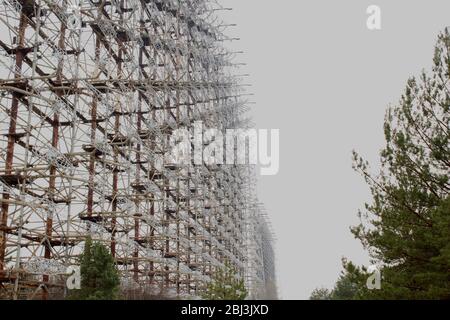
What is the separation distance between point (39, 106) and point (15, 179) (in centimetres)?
354

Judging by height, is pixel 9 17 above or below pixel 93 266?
above

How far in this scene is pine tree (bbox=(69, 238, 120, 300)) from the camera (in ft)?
47.7

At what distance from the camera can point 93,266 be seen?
48.2 feet

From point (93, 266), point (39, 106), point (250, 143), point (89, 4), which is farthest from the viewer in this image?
point (250, 143)

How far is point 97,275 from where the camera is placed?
48.2 ft

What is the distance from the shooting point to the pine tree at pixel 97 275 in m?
14.5

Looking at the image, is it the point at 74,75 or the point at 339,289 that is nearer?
the point at 74,75

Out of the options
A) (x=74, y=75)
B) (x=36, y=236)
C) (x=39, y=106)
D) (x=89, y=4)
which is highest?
(x=89, y=4)

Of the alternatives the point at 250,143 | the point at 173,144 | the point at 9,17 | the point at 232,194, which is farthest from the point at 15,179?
Result: the point at 250,143
